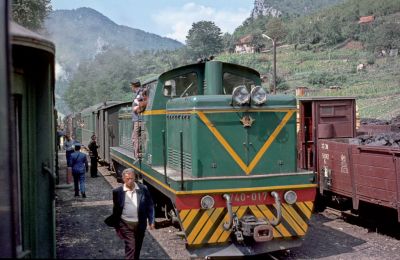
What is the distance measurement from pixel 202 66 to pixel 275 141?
188cm

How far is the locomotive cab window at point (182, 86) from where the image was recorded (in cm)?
798

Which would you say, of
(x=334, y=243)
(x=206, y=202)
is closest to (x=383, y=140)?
(x=334, y=243)

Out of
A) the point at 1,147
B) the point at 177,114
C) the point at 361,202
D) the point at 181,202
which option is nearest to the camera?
the point at 1,147

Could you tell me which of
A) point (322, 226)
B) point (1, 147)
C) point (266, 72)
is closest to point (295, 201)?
point (322, 226)

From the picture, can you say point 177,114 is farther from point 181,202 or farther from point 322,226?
point 322,226

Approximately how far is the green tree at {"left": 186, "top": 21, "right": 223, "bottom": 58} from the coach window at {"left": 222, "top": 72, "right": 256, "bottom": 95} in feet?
325

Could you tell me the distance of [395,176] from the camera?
7.72 m

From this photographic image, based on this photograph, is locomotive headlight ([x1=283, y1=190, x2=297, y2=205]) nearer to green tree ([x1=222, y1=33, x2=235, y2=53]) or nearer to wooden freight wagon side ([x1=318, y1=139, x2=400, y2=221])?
wooden freight wagon side ([x1=318, y1=139, x2=400, y2=221])

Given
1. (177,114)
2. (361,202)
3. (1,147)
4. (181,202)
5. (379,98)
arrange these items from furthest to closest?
(379,98), (361,202), (177,114), (181,202), (1,147)

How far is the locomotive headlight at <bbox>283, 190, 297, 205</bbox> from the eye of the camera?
22.5 ft

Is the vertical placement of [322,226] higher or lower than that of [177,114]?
lower

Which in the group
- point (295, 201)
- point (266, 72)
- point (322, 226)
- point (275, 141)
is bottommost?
point (322, 226)

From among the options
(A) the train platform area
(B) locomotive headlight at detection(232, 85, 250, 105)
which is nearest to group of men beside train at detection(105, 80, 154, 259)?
(A) the train platform area

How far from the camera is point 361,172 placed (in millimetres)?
8773
